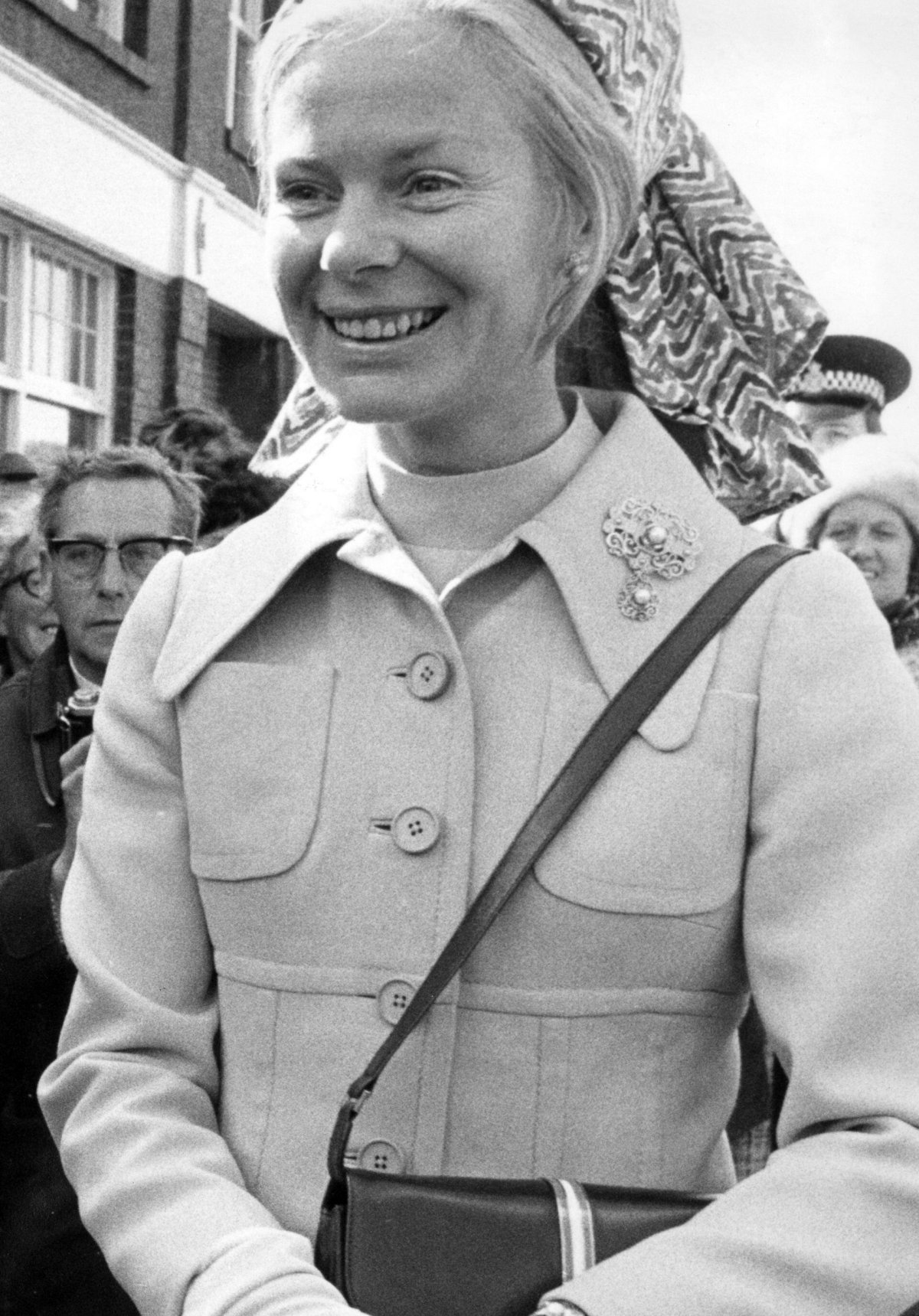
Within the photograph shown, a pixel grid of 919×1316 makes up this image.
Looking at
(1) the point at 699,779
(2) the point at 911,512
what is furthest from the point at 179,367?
(1) the point at 699,779

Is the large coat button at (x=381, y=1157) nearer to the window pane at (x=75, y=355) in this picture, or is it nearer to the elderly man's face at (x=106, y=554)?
the elderly man's face at (x=106, y=554)

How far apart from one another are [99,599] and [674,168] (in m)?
1.54

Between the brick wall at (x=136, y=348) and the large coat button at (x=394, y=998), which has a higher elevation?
the brick wall at (x=136, y=348)

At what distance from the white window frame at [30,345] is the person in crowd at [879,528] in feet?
22.6

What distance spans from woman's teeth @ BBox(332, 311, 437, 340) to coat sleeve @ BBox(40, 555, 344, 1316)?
35cm

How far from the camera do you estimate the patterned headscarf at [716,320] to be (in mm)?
2396

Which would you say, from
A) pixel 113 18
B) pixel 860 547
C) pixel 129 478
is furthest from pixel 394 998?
pixel 113 18

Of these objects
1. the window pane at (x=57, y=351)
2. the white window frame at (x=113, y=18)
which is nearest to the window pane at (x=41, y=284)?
the window pane at (x=57, y=351)

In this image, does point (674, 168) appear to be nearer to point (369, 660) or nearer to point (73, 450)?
point (369, 660)

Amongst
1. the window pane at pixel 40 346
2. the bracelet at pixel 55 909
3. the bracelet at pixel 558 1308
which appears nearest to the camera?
the bracelet at pixel 558 1308

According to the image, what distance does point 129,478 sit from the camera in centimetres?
380

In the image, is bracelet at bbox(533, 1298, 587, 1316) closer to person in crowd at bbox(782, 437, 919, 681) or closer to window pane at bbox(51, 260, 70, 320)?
person in crowd at bbox(782, 437, 919, 681)

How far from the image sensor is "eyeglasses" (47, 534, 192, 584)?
3674 millimetres

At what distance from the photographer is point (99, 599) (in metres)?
3.54
